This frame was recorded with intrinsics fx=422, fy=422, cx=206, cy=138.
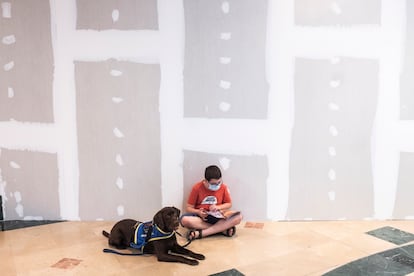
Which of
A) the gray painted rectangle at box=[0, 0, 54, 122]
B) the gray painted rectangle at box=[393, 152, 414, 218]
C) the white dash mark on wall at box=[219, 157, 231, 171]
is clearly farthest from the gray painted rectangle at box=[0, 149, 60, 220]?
the gray painted rectangle at box=[393, 152, 414, 218]

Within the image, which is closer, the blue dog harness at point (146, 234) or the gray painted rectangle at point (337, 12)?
the blue dog harness at point (146, 234)

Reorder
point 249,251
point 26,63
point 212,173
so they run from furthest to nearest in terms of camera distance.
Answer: point 26,63
point 212,173
point 249,251

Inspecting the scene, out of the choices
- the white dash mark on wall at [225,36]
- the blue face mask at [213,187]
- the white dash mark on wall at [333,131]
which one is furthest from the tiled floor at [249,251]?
the white dash mark on wall at [225,36]

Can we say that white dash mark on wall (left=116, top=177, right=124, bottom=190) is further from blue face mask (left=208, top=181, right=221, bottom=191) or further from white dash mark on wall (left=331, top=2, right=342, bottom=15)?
white dash mark on wall (left=331, top=2, right=342, bottom=15)

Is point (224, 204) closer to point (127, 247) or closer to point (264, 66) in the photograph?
point (127, 247)

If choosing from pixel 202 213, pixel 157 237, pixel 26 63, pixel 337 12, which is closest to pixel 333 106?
pixel 337 12

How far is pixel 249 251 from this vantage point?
2701mm

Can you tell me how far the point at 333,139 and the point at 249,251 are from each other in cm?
111

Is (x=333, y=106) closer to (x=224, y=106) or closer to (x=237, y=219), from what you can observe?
(x=224, y=106)

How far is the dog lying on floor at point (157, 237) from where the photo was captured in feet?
8.23

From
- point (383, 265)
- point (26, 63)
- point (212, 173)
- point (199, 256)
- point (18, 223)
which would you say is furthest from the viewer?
point (18, 223)

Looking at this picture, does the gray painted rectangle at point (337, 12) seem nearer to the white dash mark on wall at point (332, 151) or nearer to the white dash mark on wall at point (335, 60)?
the white dash mark on wall at point (335, 60)

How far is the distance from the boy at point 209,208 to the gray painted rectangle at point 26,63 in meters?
1.26

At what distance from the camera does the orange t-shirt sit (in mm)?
3092
